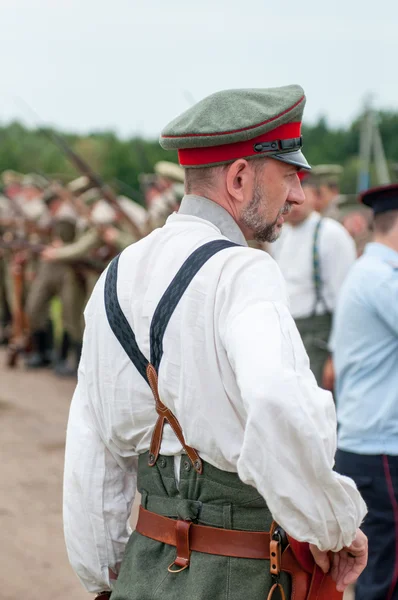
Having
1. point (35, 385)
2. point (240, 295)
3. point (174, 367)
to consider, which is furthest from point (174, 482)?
point (35, 385)

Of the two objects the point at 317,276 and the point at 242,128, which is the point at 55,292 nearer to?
the point at 317,276

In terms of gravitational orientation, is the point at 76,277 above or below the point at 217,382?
below

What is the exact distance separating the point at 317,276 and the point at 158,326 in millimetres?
4442

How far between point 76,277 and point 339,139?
41205 mm

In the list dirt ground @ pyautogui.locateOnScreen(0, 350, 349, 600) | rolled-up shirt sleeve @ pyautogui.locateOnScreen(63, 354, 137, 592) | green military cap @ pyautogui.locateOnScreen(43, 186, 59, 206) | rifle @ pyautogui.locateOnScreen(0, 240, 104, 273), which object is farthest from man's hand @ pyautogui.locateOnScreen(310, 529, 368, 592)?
green military cap @ pyautogui.locateOnScreen(43, 186, 59, 206)

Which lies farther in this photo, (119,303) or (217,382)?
(119,303)

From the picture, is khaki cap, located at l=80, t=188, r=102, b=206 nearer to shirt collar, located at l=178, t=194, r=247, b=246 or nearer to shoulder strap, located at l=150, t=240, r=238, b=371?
shirt collar, located at l=178, t=194, r=247, b=246

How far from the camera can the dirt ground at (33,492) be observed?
4.62 metres

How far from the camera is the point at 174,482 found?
2086 mm

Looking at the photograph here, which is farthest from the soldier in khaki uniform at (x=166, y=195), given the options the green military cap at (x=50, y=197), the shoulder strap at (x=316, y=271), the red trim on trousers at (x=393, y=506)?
the red trim on trousers at (x=393, y=506)

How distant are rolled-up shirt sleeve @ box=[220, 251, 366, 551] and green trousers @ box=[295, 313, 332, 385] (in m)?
4.48

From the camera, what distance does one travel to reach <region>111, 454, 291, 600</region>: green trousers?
1.98 meters

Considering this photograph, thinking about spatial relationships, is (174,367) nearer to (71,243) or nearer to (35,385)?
(35,385)

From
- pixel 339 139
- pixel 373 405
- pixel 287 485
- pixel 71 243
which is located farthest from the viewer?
pixel 339 139
